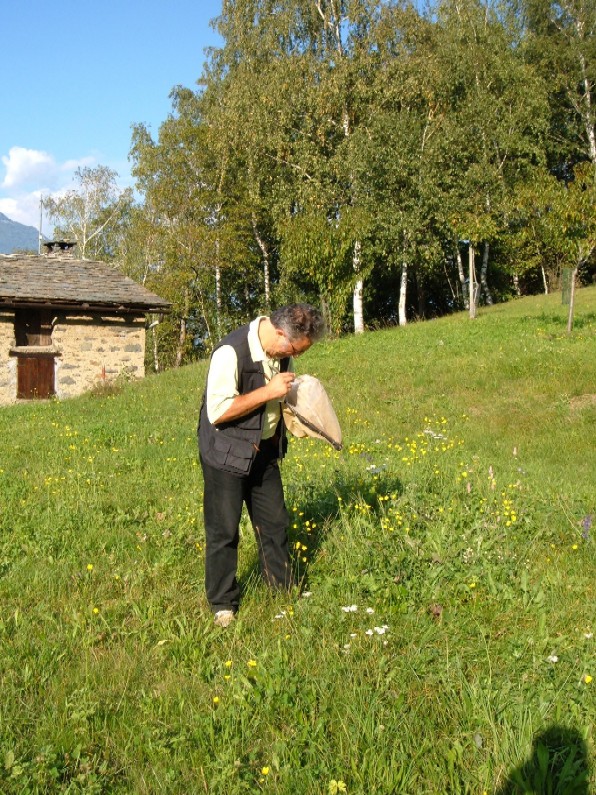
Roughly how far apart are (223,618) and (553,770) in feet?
6.14

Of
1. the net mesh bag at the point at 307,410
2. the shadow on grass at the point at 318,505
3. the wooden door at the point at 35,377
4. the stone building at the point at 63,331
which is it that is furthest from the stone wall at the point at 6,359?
the net mesh bag at the point at 307,410

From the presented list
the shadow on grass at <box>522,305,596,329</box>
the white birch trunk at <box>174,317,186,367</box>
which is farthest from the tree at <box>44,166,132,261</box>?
the shadow on grass at <box>522,305,596,329</box>

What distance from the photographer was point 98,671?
337cm

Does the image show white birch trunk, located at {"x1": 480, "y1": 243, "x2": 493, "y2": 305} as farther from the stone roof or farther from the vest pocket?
the vest pocket

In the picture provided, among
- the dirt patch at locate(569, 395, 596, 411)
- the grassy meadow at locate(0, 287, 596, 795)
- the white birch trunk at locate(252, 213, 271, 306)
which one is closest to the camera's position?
the grassy meadow at locate(0, 287, 596, 795)

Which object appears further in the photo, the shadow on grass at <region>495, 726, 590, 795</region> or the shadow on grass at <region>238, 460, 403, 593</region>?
the shadow on grass at <region>238, 460, 403, 593</region>

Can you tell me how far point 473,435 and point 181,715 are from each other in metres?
8.49

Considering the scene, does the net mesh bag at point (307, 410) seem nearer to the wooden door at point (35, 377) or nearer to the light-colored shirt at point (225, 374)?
the light-colored shirt at point (225, 374)

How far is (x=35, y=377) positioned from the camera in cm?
2050

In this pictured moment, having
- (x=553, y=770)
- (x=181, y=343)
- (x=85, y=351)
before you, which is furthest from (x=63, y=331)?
(x=553, y=770)

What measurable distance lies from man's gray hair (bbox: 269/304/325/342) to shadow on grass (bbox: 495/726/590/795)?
2.17 meters

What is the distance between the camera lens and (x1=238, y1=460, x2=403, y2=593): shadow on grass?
181 inches

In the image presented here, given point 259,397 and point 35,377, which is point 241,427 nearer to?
point 259,397

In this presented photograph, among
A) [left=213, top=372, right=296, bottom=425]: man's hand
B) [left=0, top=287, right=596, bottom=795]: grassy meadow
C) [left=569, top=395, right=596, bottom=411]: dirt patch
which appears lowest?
[left=0, top=287, right=596, bottom=795]: grassy meadow
